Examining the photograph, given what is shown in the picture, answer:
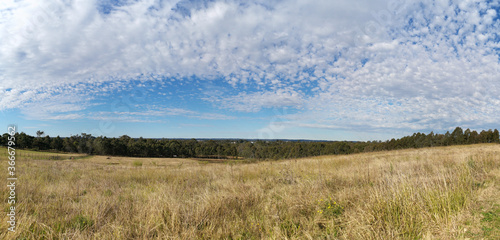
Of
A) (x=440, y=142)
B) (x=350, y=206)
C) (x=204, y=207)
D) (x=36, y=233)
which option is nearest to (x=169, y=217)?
(x=204, y=207)

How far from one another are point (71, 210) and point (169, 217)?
2258mm

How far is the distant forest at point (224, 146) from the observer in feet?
230

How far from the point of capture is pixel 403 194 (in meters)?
4.48

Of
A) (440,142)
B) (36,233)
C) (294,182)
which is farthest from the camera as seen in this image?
(440,142)

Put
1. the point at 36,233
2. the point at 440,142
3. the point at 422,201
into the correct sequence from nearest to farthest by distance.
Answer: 1. the point at 36,233
2. the point at 422,201
3. the point at 440,142

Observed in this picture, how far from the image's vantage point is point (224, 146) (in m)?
120

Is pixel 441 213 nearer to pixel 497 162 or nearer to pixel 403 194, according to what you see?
pixel 403 194

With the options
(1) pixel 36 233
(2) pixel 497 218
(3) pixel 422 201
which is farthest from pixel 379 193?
(1) pixel 36 233

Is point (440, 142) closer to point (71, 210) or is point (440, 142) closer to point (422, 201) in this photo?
point (422, 201)

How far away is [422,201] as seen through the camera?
14.1 ft

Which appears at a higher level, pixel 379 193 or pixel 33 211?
pixel 379 193

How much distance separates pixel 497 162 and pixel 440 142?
85.6 metres

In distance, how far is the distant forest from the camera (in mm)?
70250

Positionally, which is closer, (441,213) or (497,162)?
(441,213)
